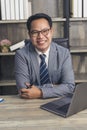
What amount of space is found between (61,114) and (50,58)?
2.21 feet

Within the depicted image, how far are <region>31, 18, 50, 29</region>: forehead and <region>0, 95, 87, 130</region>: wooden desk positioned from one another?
0.60m

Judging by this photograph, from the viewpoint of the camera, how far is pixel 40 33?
183cm

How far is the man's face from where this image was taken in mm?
1814

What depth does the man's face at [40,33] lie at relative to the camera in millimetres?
1814

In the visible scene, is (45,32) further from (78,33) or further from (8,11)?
(78,33)

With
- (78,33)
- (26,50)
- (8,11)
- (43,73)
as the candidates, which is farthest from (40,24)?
(78,33)

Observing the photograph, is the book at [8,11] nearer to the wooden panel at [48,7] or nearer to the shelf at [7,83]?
the wooden panel at [48,7]

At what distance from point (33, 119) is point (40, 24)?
2.61 ft

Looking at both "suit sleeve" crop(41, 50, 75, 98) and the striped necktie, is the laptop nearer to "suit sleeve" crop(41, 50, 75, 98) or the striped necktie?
"suit sleeve" crop(41, 50, 75, 98)

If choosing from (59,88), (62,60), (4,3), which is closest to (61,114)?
(59,88)

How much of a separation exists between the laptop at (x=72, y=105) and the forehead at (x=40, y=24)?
613 millimetres

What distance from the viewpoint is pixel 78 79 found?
2.83 m

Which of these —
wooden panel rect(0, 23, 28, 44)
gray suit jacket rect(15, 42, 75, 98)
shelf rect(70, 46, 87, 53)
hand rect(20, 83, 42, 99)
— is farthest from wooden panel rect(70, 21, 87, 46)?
hand rect(20, 83, 42, 99)

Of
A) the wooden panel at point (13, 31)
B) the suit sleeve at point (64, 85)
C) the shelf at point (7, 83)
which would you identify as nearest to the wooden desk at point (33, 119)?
the suit sleeve at point (64, 85)
